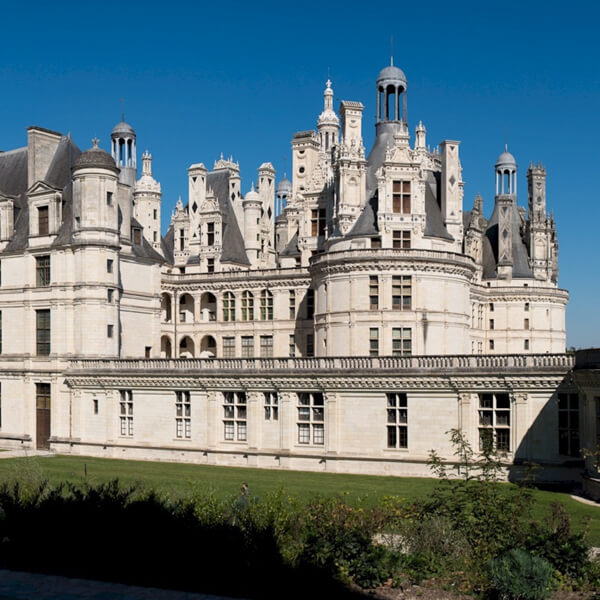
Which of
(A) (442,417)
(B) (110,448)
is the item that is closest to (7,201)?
(B) (110,448)

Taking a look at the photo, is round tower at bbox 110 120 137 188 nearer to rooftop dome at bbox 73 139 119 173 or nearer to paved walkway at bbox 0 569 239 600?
rooftop dome at bbox 73 139 119 173

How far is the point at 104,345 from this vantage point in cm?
4247

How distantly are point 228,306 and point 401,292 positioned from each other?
58.1 ft

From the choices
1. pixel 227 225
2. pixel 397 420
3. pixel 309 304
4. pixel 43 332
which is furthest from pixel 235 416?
pixel 227 225

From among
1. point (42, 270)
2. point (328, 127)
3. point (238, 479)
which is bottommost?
point (238, 479)

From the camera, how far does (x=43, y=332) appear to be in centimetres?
4381

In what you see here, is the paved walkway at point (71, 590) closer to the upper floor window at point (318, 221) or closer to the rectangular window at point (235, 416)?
the rectangular window at point (235, 416)

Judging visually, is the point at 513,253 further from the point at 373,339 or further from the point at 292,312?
the point at 373,339

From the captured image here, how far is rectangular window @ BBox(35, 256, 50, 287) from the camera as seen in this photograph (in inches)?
1720

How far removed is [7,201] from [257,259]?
20969 millimetres

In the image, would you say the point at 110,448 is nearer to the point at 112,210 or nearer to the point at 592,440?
the point at 112,210

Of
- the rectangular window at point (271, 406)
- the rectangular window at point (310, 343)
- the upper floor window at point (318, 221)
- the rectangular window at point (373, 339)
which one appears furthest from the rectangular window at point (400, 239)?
the rectangular window at point (271, 406)

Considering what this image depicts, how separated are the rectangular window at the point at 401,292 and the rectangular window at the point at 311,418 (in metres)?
12.9

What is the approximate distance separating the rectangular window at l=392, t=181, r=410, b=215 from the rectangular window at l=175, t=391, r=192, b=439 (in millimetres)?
16014
